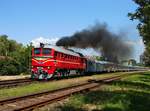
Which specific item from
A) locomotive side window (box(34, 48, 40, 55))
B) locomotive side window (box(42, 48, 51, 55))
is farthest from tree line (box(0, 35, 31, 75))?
locomotive side window (box(42, 48, 51, 55))

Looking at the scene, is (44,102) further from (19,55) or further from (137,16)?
(19,55)

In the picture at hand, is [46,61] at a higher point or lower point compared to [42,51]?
lower

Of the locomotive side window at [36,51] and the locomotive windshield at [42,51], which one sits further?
the locomotive side window at [36,51]

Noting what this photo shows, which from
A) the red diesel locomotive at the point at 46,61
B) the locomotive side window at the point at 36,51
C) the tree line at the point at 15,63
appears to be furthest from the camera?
the tree line at the point at 15,63

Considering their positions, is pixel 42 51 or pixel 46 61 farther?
pixel 42 51

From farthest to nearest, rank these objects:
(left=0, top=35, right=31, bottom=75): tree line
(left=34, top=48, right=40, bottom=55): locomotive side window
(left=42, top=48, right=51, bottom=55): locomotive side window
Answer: (left=0, top=35, right=31, bottom=75): tree line → (left=34, top=48, right=40, bottom=55): locomotive side window → (left=42, top=48, right=51, bottom=55): locomotive side window

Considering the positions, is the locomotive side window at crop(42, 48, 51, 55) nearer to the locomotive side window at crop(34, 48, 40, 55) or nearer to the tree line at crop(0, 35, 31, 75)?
the locomotive side window at crop(34, 48, 40, 55)

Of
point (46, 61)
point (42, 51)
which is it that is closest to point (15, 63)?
point (42, 51)

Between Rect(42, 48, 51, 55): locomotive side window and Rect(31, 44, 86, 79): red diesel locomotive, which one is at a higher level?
Rect(42, 48, 51, 55): locomotive side window

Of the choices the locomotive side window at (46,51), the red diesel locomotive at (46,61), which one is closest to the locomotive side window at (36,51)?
the red diesel locomotive at (46,61)

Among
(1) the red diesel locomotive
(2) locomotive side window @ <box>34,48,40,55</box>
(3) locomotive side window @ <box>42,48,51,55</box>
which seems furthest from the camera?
(2) locomotive side window @ <box>34,48,40,55</box>

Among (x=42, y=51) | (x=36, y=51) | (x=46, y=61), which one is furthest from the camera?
(x=36, y=51)

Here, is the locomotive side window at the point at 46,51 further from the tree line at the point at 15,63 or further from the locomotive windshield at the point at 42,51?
the tree line at the point at 15,63

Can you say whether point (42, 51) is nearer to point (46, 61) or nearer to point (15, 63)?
point (46, 61)
